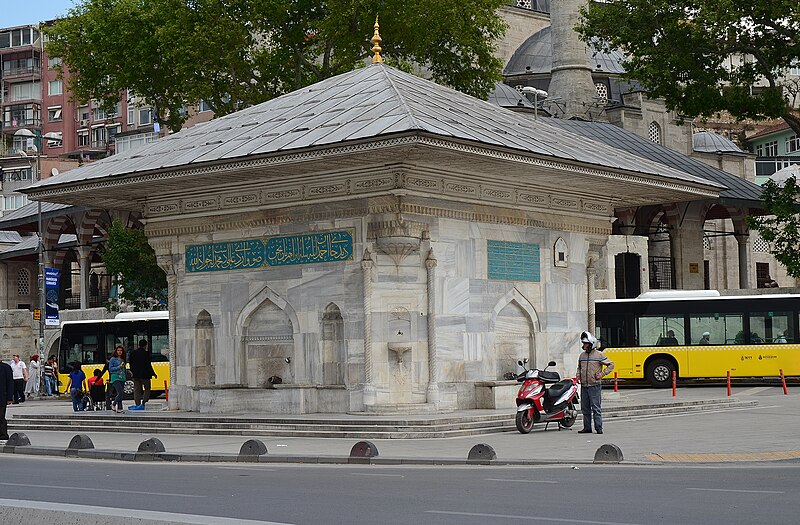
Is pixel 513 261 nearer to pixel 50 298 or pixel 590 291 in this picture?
pixel 590 291

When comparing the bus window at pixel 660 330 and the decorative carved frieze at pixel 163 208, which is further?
the bus window at pixel 660 330

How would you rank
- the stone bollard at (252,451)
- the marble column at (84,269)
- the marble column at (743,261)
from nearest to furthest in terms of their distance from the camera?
the stone bollard at (252,451)
the marble column at (84,269)
the marble column at (743,261)

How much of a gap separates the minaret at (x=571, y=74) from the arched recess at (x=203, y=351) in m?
39.6

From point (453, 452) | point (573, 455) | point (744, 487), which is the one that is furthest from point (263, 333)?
point (744, 487)

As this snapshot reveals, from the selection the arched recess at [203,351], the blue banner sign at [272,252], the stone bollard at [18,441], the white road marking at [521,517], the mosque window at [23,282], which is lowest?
the stone bollard at [18,441]

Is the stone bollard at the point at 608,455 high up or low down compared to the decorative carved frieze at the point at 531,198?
down

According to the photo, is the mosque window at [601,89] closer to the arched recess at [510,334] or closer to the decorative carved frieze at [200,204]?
the arched recess at [510,334]

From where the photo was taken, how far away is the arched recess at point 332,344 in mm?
20766

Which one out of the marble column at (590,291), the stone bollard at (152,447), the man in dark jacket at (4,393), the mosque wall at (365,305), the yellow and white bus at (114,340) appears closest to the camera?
the stone bollard at (152,447)

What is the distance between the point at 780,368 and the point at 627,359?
3.94 meters

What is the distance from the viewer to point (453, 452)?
1586cm

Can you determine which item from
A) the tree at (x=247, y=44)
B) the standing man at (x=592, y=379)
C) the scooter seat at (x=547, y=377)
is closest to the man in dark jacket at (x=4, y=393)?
the scooter seat at (x=547, y=377)

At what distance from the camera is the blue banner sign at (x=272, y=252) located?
68.1 ft

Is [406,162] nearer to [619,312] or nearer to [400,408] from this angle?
[400,408]
